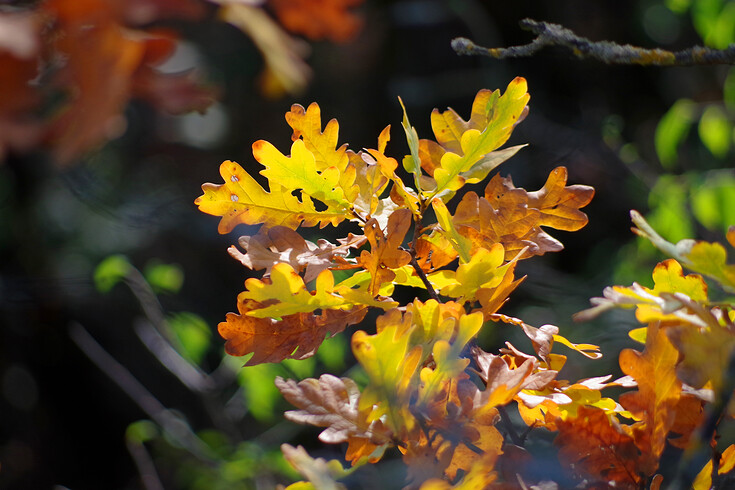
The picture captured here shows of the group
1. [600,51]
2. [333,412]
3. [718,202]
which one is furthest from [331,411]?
[718,202]

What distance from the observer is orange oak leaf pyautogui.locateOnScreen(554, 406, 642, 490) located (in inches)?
12.4

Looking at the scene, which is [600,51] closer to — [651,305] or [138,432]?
[651,305]

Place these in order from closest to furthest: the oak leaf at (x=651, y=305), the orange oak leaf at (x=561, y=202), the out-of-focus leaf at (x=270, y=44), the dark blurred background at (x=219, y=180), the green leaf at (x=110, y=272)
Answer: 1. the oak leaf at (x=651, y=305)
2. the orange oak leaf at (x=561, y=202)
3. the out-of-focus leaf at (x=270, y=44)
4. the green leaf at (x=110, y=272)
5. the dark blurred background at (x=219, y=180)

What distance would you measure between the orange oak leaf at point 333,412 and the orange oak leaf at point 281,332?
0.10 feet

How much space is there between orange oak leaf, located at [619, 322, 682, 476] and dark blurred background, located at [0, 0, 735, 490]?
0.95 m

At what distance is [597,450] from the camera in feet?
1.04

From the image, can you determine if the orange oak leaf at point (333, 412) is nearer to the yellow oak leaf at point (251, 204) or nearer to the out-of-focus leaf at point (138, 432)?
the yellow oak leaf at point (251, 204)

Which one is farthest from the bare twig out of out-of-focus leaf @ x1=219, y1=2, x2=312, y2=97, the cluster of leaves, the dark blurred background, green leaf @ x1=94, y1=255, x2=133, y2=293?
the cluster of leaves

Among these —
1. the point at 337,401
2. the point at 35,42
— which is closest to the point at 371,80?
the point at 35,42

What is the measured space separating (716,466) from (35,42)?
0.45 m

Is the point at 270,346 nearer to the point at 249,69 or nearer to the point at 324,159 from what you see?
the point at 324,159

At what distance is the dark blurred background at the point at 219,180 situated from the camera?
1.43 metres

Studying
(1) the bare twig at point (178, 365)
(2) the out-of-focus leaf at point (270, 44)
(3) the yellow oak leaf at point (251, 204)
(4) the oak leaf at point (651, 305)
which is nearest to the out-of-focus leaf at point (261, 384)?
(1) the bare twig at point (178, 365)

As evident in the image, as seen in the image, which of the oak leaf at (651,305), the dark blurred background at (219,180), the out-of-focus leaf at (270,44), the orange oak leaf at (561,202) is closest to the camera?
the oak leaf at (651,305)
